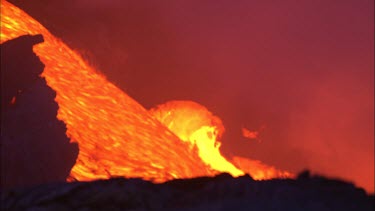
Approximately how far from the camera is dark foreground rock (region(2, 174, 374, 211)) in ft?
15.6

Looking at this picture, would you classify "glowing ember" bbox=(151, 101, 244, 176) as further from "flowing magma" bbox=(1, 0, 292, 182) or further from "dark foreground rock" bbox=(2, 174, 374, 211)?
"dark foreground rock" bbox=(2, 174, 374, 211)

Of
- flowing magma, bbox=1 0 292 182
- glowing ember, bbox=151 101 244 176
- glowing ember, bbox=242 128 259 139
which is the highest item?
flowing magma, bbox=1 0 292 182

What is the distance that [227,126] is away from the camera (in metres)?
16.2

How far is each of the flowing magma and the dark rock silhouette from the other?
37 centimetres

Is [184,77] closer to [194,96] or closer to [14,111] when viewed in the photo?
[194,96]

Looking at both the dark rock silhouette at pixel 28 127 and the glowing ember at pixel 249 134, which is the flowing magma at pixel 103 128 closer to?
the dark rock silhouette at pixel 28 127

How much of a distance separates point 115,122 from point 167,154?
93 cm

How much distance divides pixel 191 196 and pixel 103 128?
3.92 m

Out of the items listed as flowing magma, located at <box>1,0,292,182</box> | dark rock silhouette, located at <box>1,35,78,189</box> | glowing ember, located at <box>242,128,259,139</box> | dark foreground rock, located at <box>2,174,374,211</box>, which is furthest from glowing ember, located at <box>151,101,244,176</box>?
dark foreground rock, located at <box>2,174,374,211</box>

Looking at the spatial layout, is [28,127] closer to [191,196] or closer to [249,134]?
[191,196]

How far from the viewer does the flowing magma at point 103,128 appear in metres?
7.89

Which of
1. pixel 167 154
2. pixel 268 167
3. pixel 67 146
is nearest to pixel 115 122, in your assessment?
pixel 167 154

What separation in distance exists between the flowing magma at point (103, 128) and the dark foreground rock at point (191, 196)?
7.95 ft

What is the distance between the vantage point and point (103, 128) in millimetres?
8641
